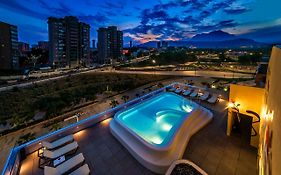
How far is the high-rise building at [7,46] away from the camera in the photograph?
107ft

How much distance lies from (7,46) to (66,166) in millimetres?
41075

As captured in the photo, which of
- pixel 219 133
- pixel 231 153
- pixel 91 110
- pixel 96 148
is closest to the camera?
pixel 231 153

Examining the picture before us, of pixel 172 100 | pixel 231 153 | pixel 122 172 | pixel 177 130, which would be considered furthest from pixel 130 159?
pixel 172 100

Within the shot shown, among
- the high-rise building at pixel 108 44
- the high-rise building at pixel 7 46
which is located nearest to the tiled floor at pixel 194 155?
the high-rise building at pixel 7 46

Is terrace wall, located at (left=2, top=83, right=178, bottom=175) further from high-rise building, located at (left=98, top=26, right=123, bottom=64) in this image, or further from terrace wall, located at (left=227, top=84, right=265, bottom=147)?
high-rise building, located at (left=98, top=26, right=123, bottom=64)

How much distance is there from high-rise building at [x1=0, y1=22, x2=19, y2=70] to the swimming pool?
129 ft

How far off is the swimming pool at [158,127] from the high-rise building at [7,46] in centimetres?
3920

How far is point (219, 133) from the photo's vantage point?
6.05m

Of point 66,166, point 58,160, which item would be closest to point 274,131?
point 66,166

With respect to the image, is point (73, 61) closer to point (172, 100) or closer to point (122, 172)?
point (172, 100)

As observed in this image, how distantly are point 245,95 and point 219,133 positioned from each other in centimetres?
191

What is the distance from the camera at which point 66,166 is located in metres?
4.65

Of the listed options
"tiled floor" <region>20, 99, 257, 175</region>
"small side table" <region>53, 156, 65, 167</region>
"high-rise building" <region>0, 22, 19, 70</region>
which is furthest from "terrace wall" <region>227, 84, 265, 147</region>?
"high-rise building" <region>0, 22, 19, 70</region>

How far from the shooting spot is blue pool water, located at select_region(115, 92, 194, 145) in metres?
7.15
